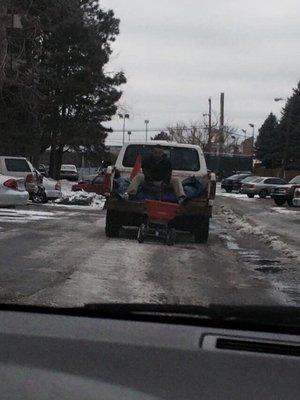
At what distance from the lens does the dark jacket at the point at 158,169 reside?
12.6 m

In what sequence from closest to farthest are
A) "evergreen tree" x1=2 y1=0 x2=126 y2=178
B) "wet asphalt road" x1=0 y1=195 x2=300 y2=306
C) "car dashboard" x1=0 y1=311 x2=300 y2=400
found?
1. "car dashboard" x1=0 y1=311 x2=300 y2=400
2. "wet asphalt road" x1=0 y1=195 x2=300 y2=306
3. "evergreen tree" x1=2 y1=0 x2=126 y2=178

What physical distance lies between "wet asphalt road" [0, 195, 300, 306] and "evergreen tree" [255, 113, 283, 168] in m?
61.1

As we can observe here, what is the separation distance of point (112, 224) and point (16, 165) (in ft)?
40.7

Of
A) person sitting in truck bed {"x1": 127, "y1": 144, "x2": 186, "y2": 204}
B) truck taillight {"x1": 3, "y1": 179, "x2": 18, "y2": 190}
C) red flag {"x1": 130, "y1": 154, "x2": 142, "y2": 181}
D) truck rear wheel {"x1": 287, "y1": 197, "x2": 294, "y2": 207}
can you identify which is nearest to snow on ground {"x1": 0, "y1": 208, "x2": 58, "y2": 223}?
truck taillight {"x1": 3, "y1": 179, "x2": 18, "y2": 190}

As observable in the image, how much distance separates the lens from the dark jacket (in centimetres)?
1255

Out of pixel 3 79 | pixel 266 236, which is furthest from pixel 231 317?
pixel 3 79

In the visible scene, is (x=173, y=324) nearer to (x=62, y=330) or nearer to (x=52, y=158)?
(x=62, y=330)

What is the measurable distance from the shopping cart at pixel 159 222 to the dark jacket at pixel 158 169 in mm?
543

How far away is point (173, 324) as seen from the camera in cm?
250

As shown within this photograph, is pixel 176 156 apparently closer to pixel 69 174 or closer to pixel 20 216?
pixel 20 216

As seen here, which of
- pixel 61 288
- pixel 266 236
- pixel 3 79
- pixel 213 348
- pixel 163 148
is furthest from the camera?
pixel 3 79

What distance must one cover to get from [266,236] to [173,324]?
12.6 metres

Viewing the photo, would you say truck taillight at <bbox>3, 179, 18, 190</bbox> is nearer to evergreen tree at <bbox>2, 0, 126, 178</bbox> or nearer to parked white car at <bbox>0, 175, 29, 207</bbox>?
parked white car at <bbox>0, 175, 29, 207</bbox>

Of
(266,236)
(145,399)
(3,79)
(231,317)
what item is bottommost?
(266,236)
